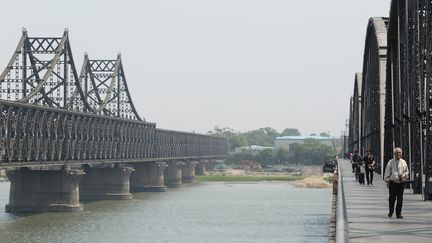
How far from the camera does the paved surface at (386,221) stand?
1717 cm

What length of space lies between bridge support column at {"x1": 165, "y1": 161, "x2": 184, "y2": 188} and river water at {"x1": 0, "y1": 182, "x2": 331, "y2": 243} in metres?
69.5

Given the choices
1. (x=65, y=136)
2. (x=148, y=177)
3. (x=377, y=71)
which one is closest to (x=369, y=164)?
(x=377, y=71)

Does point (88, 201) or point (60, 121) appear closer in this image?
point (60, 121)

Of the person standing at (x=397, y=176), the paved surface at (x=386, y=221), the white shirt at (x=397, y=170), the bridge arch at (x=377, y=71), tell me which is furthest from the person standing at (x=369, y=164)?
the white shirt at (x=397, y=170)

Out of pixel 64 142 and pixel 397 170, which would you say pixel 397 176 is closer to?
pixel 397 170

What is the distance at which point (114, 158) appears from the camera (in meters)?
138

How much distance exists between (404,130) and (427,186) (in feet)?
19.3

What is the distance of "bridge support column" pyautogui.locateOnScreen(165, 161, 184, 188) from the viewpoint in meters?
179

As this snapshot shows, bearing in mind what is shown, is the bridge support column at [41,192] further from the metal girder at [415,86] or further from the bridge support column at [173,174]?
the bridge support column at [173,174]

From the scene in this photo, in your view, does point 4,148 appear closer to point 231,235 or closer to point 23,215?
point 23,215

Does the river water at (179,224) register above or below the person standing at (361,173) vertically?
below

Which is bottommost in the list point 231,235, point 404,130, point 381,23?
point 231,235

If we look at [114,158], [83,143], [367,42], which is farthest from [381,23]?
[114,158]

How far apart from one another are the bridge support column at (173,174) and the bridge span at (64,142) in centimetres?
1017
